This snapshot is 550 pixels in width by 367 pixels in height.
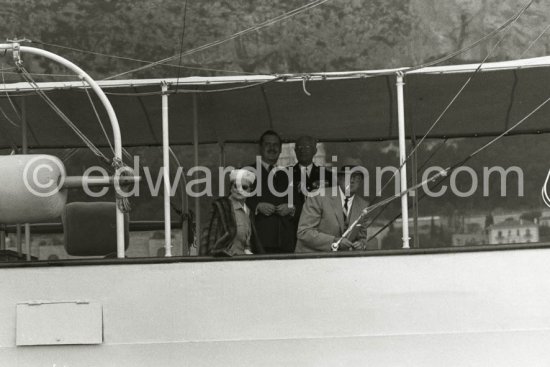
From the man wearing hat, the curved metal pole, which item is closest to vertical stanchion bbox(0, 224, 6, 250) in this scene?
the curved metal pole

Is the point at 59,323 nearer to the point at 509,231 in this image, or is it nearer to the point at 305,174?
the point at 305,174

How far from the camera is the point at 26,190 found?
7812 mm

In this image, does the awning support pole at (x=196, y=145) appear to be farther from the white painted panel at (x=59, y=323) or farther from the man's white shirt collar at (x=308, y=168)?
the white painted panel at (x=59, y=323)

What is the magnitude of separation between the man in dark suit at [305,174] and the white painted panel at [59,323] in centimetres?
186

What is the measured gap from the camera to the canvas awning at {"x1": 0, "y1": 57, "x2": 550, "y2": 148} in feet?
30.5

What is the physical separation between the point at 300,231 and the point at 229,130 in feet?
6.84

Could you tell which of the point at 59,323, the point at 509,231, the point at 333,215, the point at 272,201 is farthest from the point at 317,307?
the point at 509,231

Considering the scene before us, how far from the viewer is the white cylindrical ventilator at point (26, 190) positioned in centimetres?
783

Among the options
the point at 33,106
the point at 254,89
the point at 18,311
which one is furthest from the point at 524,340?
the point at 33,106

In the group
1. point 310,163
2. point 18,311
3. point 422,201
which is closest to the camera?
point 18,311

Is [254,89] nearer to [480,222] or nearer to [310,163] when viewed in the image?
[310,163]

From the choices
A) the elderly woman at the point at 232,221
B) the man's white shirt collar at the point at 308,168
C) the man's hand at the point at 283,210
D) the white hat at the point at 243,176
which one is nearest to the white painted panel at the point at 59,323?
the elderly woman at the point at 232,221

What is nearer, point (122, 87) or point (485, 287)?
point (485, 287)

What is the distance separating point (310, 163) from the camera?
927 cm
